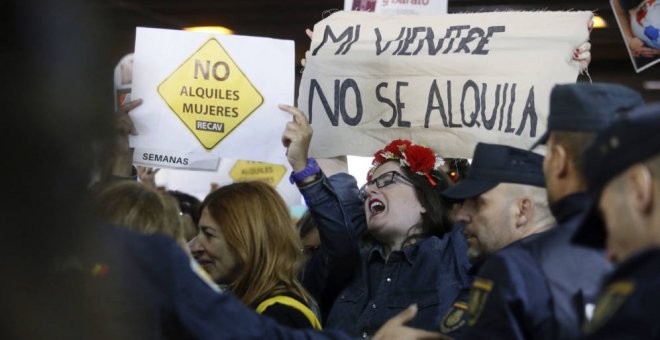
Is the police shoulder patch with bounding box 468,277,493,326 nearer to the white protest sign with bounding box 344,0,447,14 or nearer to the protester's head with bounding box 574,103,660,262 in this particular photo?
the protester's head with bounding box 574,103,660,262

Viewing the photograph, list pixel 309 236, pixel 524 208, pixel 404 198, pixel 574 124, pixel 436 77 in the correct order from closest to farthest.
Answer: pixel 574 124 < pixel 524 208 < pixel 404 198 < pixel 436 77 < pixel 309 236

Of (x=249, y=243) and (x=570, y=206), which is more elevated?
(x=570, y=206)

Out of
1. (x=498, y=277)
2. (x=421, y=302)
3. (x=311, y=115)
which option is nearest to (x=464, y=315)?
(x=498, y=277)

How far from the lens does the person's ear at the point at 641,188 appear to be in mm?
1461

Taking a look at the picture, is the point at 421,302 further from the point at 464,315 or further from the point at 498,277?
the point at 498,277

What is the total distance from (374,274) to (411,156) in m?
0.54

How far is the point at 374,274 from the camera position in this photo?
4.27 m

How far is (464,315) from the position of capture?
2865 mm

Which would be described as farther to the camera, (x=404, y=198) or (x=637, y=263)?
(x=404, y=198)

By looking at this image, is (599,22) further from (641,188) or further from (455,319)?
(641,188)

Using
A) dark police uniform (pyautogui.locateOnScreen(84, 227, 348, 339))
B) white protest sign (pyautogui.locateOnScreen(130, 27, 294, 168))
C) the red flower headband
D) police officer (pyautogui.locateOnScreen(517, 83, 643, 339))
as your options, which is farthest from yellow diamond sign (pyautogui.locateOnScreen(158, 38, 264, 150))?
police officer (pyautogui.locateOnScreen(517, 83, 643, 339))

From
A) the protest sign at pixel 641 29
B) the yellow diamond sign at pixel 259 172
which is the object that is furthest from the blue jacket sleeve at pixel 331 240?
the yellow diamond sign at pixel 259 172

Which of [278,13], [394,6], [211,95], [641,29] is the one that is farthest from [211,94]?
[278,13]

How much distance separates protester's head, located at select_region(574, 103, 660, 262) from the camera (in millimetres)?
1466
